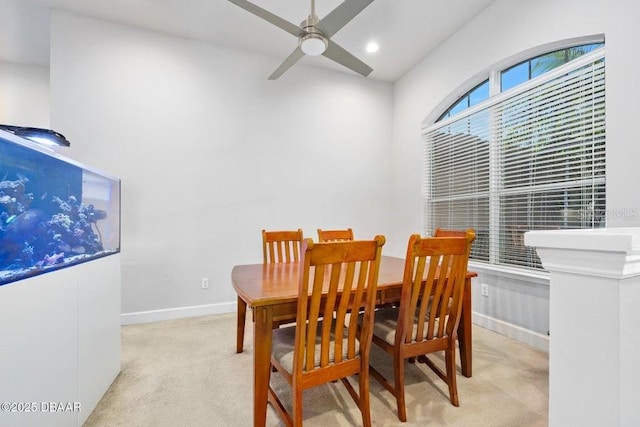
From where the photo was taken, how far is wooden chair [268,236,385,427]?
4.30 ft

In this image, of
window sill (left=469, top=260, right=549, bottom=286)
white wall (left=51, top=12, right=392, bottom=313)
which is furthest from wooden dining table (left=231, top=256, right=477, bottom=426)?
white wall (left=51, top=12, right=392, bottom=313)

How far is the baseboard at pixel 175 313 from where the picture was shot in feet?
10.1

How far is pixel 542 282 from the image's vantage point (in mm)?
2453

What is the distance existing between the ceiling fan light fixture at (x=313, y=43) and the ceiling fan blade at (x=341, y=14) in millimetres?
60

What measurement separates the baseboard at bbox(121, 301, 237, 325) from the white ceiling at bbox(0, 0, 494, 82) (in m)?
2.89

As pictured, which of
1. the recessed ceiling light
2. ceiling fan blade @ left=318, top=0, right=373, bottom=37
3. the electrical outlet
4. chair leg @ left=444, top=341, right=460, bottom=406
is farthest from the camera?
the recessed ceiling light

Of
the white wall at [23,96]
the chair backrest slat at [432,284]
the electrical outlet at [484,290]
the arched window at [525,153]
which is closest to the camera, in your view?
the chair backrest slat at [432,284]

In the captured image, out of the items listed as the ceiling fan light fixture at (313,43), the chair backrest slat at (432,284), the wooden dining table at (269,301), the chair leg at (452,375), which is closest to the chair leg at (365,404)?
the chair backrest slat at (432,284)

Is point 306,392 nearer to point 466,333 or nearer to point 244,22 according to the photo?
point 466,333

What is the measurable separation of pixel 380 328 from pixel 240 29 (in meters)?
3.25

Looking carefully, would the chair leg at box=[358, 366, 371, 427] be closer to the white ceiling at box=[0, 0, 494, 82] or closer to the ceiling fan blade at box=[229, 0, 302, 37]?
the ceiling fan blade at box=[229, 0, 302, 37]

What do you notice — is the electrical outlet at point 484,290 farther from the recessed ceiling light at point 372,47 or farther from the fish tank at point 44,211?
the fish tank at point 44,211

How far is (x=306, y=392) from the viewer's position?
189 centimetres

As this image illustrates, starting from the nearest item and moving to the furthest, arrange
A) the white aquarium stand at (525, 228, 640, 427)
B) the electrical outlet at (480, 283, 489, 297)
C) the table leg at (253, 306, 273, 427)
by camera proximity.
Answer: the white aquarium stand at (525, 228, 640, 427)
the table leg at (253, 306, 273, 427)
the electrical outlet at (480, 283, 489, 297)
